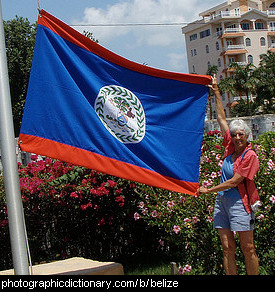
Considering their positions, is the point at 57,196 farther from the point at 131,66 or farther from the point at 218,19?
the point at 218,19

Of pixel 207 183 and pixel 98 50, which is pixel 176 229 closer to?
pixel 207 183

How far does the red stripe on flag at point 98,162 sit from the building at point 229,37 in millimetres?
73958

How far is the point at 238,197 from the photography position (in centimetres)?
519

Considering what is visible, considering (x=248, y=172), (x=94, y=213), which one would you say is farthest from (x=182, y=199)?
(x=94, y=213)

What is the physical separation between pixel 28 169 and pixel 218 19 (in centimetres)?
7782

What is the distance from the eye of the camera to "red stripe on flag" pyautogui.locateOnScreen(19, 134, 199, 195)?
496 cm

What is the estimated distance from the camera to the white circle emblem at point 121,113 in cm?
523

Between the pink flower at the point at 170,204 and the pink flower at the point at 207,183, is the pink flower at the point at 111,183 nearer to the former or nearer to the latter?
the pink flower at the point at 170,204

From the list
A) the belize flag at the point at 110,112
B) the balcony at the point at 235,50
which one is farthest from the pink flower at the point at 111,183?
the balcony at the point at 235,50

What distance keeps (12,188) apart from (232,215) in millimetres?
2086

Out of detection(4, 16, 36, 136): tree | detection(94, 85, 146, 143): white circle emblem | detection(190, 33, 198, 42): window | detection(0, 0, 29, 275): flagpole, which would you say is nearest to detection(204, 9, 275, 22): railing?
detection(190, 33, 198, 42): window

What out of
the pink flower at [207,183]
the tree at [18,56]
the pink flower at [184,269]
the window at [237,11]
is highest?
the window at [237,11]

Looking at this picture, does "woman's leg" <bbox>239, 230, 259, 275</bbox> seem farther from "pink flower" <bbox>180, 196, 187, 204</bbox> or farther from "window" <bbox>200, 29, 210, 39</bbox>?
"window" <bbox>200, 29, 210, 39</bbox>
